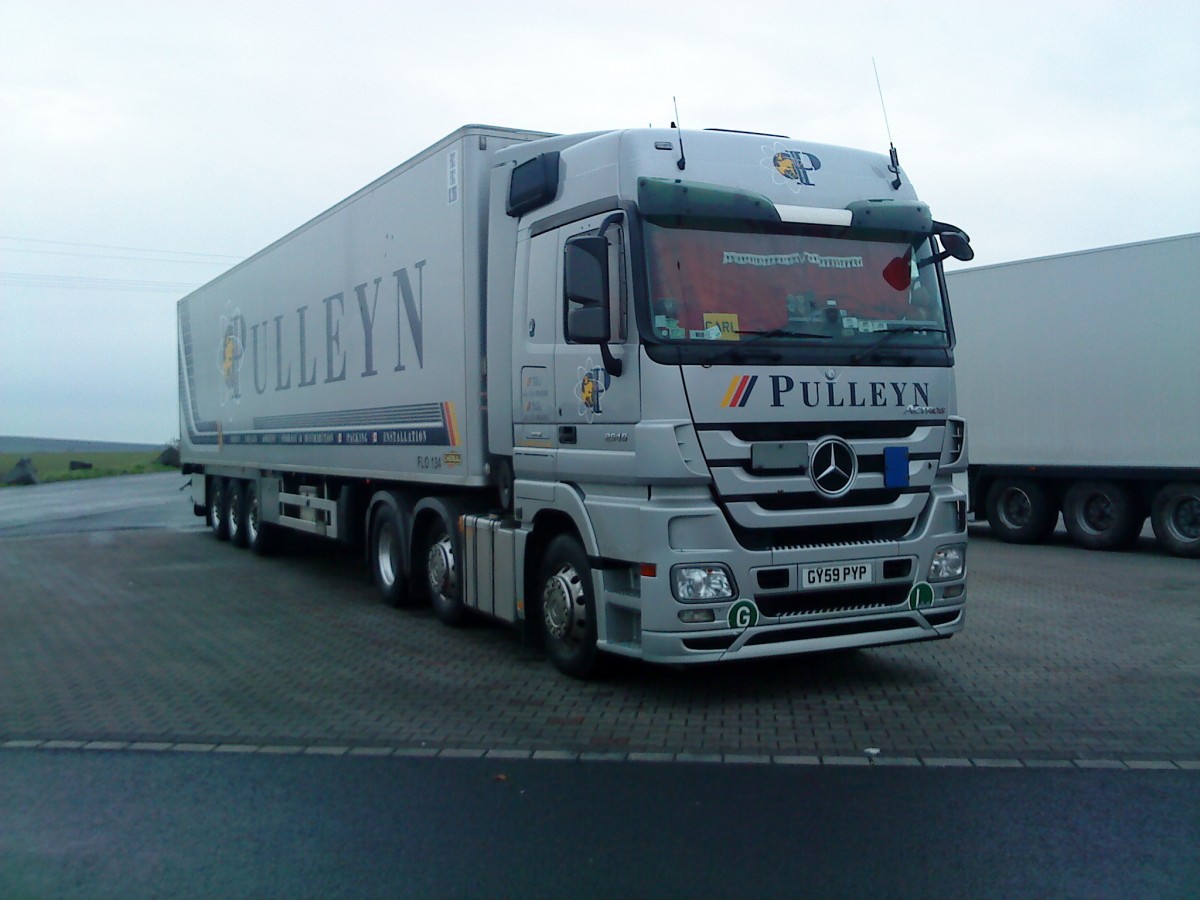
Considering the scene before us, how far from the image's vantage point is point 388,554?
1198 centimetres

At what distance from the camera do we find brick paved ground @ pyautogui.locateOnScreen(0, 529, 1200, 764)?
22.3 feet

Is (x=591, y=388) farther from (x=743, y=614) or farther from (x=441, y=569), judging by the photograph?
(x=441, y=569)

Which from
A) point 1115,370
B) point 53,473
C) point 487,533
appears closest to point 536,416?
point 487,533

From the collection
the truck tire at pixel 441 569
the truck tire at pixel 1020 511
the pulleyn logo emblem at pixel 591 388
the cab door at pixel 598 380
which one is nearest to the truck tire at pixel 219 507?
the truck tire at pixel 441 569

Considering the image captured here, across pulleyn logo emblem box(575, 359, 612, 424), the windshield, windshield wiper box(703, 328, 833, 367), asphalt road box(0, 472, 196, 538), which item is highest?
the windshield

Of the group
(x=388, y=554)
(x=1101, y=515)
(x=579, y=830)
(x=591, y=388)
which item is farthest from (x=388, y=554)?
(x=1101, y=515)

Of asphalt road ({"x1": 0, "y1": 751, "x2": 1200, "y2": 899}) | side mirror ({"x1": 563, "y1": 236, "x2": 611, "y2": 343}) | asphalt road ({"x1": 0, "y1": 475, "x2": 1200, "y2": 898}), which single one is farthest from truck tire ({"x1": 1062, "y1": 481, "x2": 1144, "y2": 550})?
side mirror ({"x1": 563, "y1": 236, "x2": 611, "y2": 343})

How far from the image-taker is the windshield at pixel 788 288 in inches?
288

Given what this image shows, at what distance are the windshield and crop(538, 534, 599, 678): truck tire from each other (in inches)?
70.7

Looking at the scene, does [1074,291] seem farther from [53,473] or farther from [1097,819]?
[53,473]

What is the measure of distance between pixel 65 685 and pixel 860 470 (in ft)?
19.1

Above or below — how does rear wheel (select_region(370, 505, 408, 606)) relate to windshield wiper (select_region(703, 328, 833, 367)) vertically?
below

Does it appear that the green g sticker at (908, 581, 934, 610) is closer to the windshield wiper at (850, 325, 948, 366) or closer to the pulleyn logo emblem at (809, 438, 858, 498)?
the pulleyn logo emblem at (809, 438, 858, 498)

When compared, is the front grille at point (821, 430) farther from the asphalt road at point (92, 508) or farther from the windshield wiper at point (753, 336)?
the asphalt road at point (92, 508)
